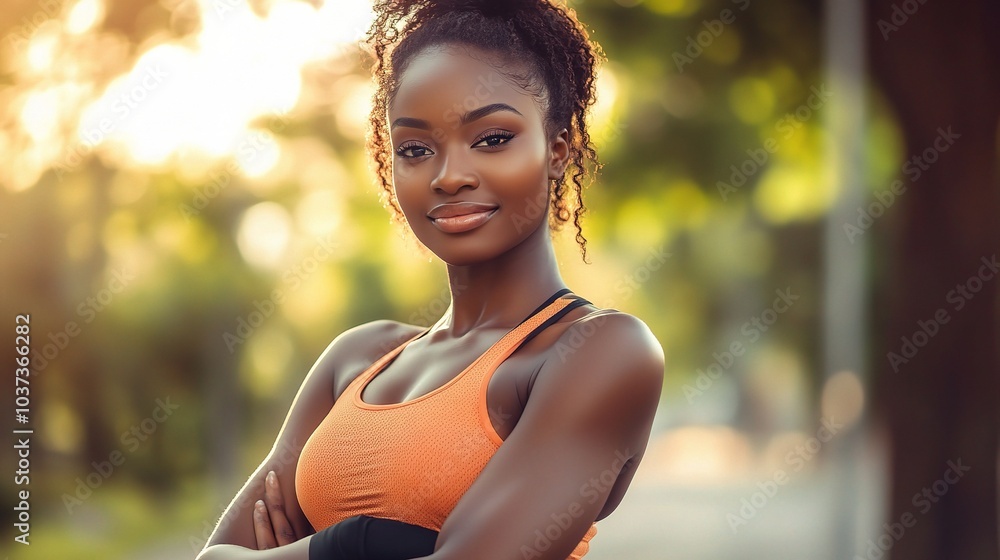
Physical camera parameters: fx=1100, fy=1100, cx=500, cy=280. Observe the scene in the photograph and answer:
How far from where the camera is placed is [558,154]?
2062 millimetres

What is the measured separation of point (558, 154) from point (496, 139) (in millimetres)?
181

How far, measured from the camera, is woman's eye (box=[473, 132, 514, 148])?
1917 mm

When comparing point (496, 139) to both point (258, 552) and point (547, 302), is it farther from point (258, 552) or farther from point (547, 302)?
point (258, 552)

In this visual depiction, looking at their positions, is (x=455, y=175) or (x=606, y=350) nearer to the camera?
(x=606, y=350)

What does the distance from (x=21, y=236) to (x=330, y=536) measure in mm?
6103

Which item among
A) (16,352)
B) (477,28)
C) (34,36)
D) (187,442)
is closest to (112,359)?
(187,442)

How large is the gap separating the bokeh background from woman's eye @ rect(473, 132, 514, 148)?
11.1ft

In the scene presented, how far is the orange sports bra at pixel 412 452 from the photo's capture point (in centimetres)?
179

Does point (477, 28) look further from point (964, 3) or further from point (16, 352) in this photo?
point (16, 352)

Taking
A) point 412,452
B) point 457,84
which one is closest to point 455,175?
point 457,84

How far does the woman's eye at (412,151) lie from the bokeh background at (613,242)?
3319 mm

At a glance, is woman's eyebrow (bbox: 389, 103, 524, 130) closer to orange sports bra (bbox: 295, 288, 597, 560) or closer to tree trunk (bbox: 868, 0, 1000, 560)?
orange sports bra (bbox: 295, 288, 597, 560)

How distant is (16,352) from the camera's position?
20.3ft

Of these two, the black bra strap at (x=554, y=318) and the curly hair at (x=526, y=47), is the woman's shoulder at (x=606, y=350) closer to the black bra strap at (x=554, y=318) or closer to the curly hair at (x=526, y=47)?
the black bra strap at (x=554, y=318)
